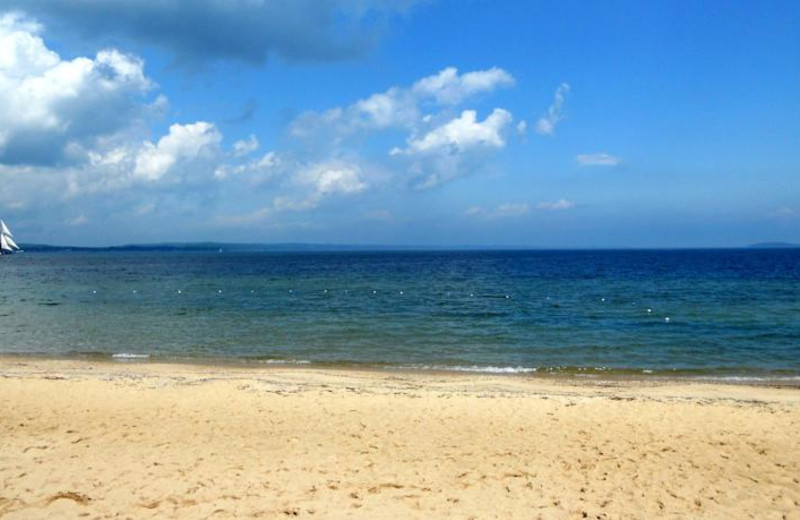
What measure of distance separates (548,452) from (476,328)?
A: 58.7 ft

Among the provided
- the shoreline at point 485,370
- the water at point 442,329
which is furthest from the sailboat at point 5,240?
the shoreline at point 485,370

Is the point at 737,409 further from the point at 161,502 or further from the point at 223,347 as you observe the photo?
the point at 223,347

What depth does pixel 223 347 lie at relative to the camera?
23312 mm

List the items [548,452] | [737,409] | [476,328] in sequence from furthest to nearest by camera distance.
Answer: [476,328], [737,409], [548,452]

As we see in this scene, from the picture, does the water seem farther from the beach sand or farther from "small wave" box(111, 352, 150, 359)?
the beach sand

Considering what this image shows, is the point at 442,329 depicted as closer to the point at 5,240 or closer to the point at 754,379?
the point at 754,379

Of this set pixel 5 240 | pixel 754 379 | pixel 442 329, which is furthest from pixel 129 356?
pixel 5 240

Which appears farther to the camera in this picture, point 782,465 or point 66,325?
point 66,325

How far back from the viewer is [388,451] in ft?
32.3

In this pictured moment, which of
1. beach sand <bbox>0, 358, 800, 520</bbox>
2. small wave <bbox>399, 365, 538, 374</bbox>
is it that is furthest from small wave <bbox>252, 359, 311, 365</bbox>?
beach sand <bbox>0, 358, 800, 520</bbox>

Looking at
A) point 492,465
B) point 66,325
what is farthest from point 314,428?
point 66,325

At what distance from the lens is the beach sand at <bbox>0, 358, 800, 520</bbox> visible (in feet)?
25.7

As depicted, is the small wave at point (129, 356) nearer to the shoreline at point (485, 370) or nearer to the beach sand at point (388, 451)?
the shoreline at point (485, 370)

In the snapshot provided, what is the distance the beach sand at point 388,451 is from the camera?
7.83 meters
